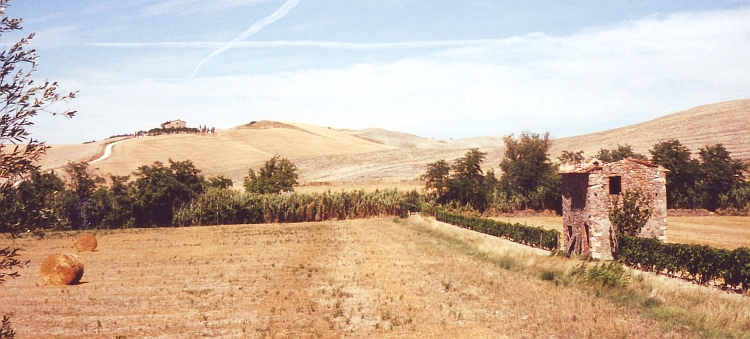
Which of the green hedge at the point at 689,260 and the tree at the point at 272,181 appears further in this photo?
the tree at the point at 272,181

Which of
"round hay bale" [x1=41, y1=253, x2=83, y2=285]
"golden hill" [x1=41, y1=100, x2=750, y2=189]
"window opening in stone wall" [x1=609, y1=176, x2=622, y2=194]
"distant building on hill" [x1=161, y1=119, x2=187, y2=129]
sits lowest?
"round hay bale" [x1=41, y1=253, x2=83, y2=285]

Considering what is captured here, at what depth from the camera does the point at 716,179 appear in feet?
208

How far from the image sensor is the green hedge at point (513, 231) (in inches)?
1419

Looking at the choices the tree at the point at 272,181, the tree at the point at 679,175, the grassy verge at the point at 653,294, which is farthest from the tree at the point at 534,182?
the grassy verge at the point at 653,294

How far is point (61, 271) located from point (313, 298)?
11.9 m

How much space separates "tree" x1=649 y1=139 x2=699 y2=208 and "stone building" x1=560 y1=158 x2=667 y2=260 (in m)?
37.7

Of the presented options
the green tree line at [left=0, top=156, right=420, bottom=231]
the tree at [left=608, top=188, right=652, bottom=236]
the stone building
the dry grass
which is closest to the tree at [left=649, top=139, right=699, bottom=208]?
the dry grass

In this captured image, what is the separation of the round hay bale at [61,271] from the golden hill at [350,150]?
67195 millimetres

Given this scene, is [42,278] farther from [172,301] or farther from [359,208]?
[359,208]

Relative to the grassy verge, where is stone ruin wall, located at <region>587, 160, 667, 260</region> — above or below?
above

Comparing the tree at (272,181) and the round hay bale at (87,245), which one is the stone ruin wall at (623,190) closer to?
Result: the round hay bale at (87,245)

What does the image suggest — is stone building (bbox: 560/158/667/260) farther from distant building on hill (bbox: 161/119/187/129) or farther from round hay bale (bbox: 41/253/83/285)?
distant building on hill (bbox: 161/119/187/129)

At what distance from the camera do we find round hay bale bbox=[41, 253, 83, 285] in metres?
26.1

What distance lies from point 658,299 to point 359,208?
163 ft
